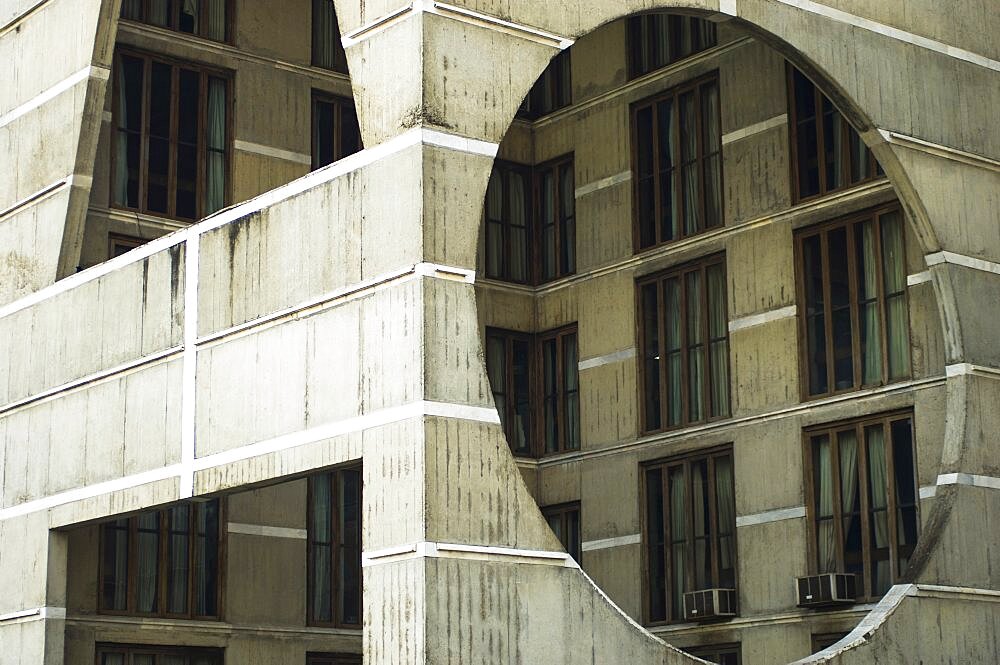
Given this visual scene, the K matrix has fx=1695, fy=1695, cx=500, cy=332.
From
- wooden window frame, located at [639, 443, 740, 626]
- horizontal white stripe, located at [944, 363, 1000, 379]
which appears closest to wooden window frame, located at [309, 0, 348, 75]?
wooden window frame, located at [639, 443, 740, 626]

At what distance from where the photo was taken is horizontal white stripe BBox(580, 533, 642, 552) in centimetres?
2633

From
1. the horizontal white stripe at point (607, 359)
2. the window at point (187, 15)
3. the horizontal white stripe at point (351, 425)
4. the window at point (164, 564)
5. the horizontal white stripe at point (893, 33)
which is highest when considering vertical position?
the window at point (187, 15)

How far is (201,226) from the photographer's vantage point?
18406 millimetres

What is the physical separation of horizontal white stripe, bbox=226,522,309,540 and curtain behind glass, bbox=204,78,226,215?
4975mm

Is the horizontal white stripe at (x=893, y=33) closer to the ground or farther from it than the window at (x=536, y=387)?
farther from it

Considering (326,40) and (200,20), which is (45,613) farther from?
(326,40)

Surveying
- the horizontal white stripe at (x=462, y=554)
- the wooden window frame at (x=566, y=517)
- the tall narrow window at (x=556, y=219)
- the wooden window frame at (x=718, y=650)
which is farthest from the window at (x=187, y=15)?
the horizontal white stripe at (x=462, y=554)

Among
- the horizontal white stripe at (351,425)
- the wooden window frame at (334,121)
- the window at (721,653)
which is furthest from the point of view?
the wooden window frame at (334,121)

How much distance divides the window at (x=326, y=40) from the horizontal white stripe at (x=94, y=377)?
9694 mm

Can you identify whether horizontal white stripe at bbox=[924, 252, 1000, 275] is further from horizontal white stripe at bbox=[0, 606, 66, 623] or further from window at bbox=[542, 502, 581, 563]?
horizontal white stripe at bbox=[0, 606, 66, 623]

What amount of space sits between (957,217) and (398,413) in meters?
7.51

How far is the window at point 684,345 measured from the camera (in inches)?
1005

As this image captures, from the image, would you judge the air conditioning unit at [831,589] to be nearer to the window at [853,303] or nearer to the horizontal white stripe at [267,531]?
the window at [853,303]

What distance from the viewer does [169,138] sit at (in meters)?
26.6
